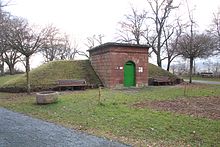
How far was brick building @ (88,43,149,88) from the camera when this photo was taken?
981 inches

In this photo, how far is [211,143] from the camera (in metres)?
7.44

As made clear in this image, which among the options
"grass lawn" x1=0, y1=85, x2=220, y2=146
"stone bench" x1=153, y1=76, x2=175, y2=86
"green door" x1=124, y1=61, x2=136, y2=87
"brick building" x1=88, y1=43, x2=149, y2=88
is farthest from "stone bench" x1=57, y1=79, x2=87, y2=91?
"grass lawn" x1=0, y1=85, x2=220, y2=146

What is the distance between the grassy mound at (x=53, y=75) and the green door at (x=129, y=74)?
8.54 ft

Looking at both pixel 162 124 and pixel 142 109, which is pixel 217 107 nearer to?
pixel 142 109

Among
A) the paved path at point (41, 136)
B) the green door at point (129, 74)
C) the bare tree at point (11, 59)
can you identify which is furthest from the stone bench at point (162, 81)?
the bare tree at point (11, 59)

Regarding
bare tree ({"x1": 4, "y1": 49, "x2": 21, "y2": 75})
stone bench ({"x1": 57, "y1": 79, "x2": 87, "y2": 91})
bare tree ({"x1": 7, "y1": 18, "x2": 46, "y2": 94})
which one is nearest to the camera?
bare tree ({"x1": 7, "y1": 18, "x2": 46, "y2": 94})

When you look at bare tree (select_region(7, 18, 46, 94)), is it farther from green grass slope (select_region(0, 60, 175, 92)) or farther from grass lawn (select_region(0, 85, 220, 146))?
grass lawn (select_region(0, 85, 220, 146))

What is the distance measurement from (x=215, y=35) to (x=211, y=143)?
42.0 meters

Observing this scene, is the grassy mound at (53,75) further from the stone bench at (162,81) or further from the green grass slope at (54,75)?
the stone bench at (162,81)

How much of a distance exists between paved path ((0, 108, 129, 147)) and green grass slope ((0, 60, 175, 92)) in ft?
41.0

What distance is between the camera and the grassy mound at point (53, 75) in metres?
22.8

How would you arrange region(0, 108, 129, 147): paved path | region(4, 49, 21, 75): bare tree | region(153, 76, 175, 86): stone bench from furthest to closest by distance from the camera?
region(4, 49, 21, 75): bare tree < region(153, 76, 175, 86): stone bench < region(0, 108, 129, 147): paved path

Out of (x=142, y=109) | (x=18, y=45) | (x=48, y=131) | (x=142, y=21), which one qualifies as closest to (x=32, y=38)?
(x=18, y=45)

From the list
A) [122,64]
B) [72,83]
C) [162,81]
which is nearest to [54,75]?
[72,83]
